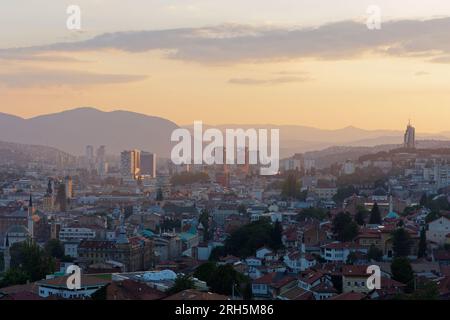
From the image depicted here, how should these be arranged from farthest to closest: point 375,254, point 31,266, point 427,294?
point 375,254, point 31,266, point 427,294

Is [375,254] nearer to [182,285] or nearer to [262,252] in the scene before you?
[262,252]

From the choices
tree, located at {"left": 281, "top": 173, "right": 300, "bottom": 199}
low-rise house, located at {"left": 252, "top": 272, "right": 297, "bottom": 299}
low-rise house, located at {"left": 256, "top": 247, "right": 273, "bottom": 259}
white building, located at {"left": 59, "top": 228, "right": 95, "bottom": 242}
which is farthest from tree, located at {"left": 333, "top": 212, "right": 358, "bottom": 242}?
tree, located at {"left": 281, "top": 173, "right": 300, "bottom": 199}

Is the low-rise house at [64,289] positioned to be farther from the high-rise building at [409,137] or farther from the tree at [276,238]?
the high-rise building at [409,137]

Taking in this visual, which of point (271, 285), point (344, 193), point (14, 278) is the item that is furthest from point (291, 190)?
point (271, 285)

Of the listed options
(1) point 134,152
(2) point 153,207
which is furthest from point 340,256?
(1) point 134,152

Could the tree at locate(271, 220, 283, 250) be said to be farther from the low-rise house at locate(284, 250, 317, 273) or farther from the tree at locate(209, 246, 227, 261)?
the low-rise house at locate(284, 250, 317, 273)

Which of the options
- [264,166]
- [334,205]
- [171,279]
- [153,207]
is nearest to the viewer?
[171,279]
